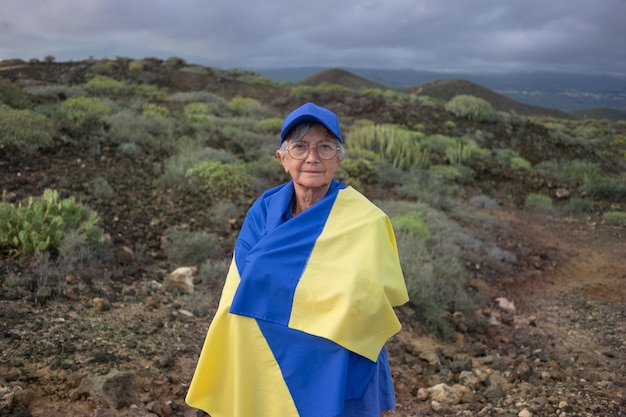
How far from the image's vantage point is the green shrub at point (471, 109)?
1820cm

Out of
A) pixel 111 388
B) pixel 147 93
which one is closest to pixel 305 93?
pixel 147 93

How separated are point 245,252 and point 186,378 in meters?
1.61

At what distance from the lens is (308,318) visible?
6.20ft

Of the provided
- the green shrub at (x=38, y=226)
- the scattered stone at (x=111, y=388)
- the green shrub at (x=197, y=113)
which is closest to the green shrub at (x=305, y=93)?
the green shrub at (x=197, y=113)

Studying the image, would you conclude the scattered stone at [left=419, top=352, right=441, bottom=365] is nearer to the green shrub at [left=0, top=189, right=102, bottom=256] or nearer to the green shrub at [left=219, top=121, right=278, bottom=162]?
the green shrub at [left=0, top=189, right=102, bottom=256]

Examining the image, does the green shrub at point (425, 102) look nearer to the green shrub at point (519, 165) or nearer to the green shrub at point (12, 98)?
the green shrub at point (519, 165)

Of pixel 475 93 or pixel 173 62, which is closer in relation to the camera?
pixel 173 62

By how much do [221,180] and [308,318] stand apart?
5868 millimetres

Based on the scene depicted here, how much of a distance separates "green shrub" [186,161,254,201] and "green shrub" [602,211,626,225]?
24.0 feet

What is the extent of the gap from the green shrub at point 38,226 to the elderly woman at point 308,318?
3.11 m

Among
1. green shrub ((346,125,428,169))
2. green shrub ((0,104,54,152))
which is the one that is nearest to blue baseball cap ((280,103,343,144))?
green shrub ((0,104,54,152))

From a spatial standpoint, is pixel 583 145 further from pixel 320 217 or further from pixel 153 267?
pixel 320 217

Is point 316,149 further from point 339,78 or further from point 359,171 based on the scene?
point 339,78

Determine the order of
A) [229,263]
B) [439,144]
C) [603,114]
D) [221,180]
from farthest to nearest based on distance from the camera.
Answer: [603,114], [439,144], [221,180], [229,263]
